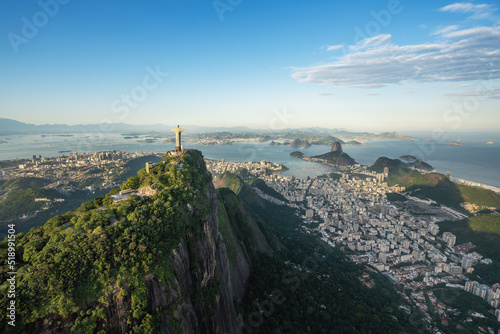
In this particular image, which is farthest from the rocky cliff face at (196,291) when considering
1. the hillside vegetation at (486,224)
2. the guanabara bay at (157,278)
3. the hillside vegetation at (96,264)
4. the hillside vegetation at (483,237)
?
the hillside vegetation at (486,224)

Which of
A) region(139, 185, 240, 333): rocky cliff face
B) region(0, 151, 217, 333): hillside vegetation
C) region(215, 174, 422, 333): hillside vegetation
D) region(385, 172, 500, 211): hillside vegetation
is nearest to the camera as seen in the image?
region(0, 151, 217, 333): hillside vegetation

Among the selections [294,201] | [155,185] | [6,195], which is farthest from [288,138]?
[155,185]

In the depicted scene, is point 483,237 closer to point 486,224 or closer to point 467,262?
point 486,224

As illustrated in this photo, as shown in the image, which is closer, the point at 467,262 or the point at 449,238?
the point at 467,262

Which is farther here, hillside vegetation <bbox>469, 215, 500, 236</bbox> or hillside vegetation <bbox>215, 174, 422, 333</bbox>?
hillside vegetation <bbox>469, 215, 500, 236</bbox>

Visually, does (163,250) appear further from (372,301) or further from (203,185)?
(372,301)

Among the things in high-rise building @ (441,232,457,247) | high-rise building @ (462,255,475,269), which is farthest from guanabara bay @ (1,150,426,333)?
high-rise building @ (441,232,457,247)

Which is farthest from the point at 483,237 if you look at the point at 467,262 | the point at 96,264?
the point at 96,264

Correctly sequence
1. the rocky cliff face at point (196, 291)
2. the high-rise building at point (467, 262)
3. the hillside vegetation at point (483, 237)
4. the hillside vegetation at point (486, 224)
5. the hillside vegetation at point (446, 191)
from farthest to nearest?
the hillside vegetation at point (446, 191) < the hillside vegetation at point (486, 224) < the high-rise building at point (467, 262) < the hillside vegetation at point (483, 237) < the rocky cliff face at point (196, 291)

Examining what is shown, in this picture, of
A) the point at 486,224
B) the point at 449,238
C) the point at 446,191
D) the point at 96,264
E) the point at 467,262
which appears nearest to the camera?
the point at 96,264

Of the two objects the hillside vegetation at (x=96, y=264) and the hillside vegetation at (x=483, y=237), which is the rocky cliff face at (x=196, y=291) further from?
the hillside vegetation at (x=483, y=237)

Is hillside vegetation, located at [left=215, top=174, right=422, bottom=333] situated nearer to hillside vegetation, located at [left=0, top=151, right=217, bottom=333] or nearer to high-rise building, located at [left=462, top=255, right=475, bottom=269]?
hillside vegetation, located at [left=0, top=151, right=217, bottom=333]
